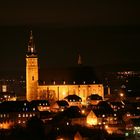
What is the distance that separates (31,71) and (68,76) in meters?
4.09

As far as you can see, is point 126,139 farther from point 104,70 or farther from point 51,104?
point 104,70

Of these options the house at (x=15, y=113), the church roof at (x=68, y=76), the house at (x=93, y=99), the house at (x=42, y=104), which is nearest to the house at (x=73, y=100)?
the house at (x=93, y=99)

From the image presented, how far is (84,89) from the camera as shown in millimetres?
72188

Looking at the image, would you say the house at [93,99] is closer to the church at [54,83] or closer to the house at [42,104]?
the church at [54,83]

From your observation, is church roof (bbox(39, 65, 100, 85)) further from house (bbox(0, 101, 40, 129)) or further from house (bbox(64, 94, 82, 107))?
house (bbox(0, 101, 40, 129))

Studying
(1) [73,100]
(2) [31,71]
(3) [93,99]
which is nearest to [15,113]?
(1) [73,100]

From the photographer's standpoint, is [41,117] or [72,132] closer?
[72,132]

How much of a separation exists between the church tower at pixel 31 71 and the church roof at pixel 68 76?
2.28ft

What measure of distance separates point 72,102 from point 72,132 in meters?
19.2

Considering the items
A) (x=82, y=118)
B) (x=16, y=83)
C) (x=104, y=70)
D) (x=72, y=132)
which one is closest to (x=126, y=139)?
(x=72, y=132)

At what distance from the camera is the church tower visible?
230ft

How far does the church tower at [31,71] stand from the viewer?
230ft

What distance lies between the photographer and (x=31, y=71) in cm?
7138

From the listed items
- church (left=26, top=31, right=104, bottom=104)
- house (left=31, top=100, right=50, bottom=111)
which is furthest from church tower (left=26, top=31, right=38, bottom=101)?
house (left=31, top=100, right=50, bottom=111)
